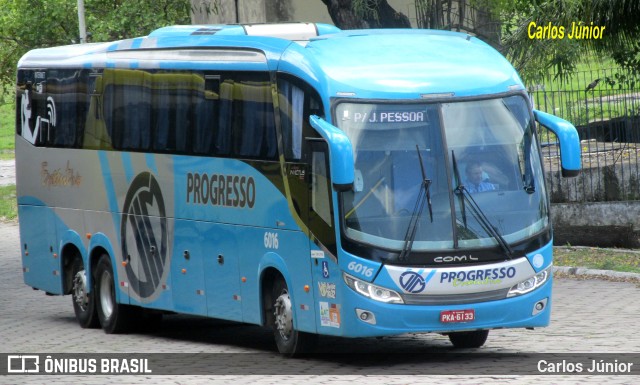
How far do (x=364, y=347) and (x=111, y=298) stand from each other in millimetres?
4500

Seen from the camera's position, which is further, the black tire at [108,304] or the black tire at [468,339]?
the black tire at [108,304]

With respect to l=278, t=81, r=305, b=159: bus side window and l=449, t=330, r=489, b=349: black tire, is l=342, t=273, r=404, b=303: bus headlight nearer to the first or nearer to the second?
l=278, t=81, r=305, b=159: bus side window

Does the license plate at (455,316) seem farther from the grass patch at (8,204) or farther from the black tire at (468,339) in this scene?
the grass patch at (8,204)

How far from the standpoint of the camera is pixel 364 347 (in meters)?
14.9

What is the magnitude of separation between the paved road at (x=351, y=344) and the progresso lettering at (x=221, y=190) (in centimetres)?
154

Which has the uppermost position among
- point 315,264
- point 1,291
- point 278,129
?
point 278,129

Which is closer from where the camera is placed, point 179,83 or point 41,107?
point 179,83

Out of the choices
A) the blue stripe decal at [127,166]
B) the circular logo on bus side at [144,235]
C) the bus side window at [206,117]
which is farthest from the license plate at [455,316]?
the blue stripe decal at [127,166]

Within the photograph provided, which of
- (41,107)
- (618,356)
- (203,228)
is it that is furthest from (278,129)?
(41,107)

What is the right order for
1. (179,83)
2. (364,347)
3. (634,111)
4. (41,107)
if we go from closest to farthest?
(364,347), (179,83), (41,107), (634,111)

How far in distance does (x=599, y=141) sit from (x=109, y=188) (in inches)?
349

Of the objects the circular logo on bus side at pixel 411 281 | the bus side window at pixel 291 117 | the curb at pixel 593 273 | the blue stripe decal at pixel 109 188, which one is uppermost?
the bus side window at pixel 291 117

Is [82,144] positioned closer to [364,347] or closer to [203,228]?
[203,228]

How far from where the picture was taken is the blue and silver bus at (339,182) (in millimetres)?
12641
